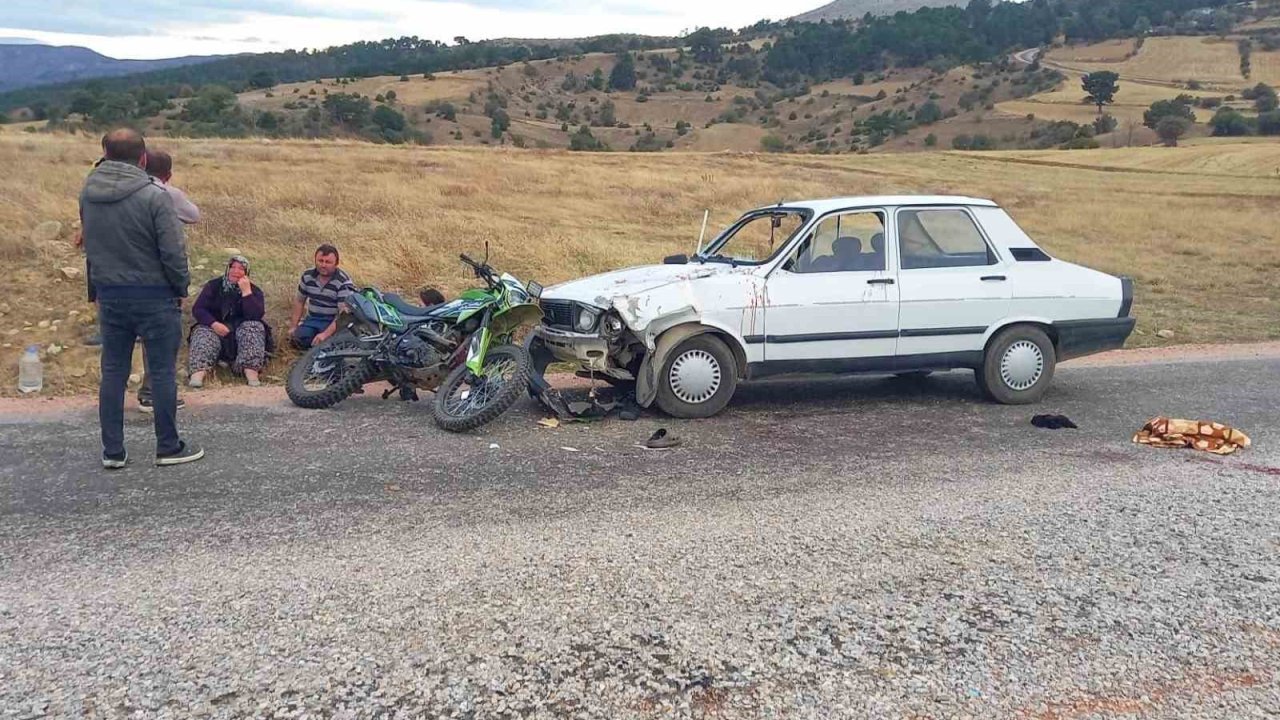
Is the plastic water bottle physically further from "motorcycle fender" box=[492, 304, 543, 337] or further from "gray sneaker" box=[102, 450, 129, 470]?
"motorcycle fender" box=[492, 304, 543, 337]

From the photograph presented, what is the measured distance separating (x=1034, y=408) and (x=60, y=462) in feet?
22.5

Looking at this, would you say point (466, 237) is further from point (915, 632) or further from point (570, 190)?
point (915, 632)

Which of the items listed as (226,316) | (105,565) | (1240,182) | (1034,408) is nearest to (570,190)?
(226,316)

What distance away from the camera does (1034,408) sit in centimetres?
809

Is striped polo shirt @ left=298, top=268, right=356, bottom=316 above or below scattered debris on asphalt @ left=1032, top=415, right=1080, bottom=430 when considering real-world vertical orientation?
above

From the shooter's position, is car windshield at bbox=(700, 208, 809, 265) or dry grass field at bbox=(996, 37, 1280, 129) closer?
car windshield at bbox=(700, 208, 809, 265)

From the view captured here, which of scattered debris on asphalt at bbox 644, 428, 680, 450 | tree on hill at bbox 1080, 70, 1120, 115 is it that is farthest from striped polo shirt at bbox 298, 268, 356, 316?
tree on hill at bbox 1080, 70, 1120, 115

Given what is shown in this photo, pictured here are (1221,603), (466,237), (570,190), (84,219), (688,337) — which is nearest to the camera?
(1221,603)

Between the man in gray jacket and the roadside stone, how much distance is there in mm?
6811

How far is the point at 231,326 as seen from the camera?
29.1ft

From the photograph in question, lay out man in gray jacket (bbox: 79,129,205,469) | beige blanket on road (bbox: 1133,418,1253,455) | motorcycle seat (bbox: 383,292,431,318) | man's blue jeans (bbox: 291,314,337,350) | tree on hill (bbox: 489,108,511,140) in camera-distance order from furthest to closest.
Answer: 1. tree on hill (bbox: 489,108,511,140)
2. man's blue jeans (bbox: 291,314,337,350)
3. motorcycle seat (bbox: 383,292,431,318)
4. beige blanket on road (bbox: 1133,418,1253,455)
5. man in gray jacket (bbox: 79,129,205,469)

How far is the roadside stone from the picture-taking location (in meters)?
11.7

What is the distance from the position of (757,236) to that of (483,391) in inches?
100

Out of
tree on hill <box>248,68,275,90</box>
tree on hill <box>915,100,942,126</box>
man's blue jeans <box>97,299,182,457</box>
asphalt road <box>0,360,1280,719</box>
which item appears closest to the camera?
asphalt road <box>0,360,1280,719</box>
